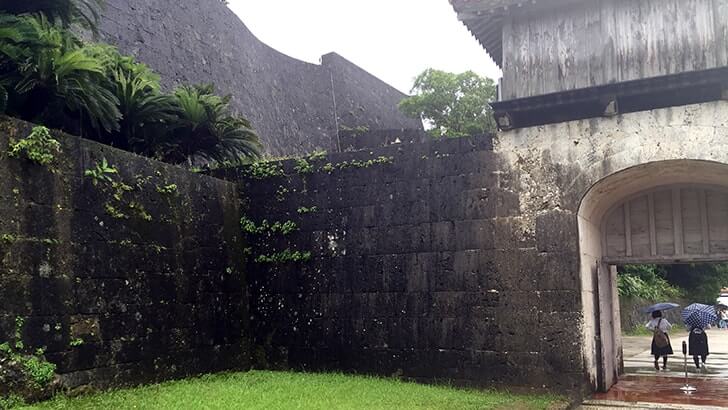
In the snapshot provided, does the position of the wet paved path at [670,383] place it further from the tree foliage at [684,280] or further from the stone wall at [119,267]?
the tree foliage at [684,280]

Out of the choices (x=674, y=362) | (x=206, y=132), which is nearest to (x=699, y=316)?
(x=674, y=362)

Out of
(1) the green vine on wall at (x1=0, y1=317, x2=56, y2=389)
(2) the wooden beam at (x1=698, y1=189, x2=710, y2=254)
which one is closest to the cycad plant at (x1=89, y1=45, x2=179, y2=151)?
(1) the green vine on wall at (x1=0, y1=317, x2=56, y2=389)

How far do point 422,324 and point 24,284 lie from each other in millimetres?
5127

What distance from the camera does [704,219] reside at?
29.9ft

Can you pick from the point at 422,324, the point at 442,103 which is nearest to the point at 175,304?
the point at 422,324

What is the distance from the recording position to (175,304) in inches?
326

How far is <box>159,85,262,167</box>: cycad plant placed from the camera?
31.3ft

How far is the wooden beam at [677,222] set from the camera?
9195 millimetres

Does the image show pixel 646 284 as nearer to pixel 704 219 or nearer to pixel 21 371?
pixel 704 219

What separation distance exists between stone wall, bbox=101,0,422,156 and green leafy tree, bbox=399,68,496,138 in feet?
8.83

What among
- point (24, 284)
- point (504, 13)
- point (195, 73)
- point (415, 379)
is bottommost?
point (415, 379)

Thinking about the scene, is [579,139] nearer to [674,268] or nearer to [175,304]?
[175,304]

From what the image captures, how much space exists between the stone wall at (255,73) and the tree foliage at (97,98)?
15.6 ft

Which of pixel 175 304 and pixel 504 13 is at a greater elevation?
pixel 504 13
